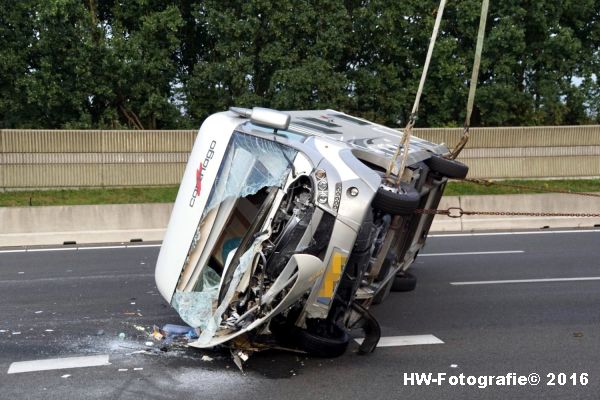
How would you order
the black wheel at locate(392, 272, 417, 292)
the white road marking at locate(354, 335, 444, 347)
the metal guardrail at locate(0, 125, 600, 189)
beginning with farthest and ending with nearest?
the metal guardrail at locate(0, 125, 600, 189)
the black wheel at locate(392, 272, 417, 292)
the white road marking at locate(354, 335, 444, 347)

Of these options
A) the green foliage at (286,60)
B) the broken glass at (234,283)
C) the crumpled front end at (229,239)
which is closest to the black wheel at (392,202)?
the crumpled front end at (229,239)

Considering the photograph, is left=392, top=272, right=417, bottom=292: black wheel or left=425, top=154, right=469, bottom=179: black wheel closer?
left=425, top=154, right=469, bottom=179: black wheel

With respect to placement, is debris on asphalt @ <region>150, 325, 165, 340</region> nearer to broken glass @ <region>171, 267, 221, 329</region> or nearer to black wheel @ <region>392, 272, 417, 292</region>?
broken glass @ <region>171, 267, 221, 329</region>

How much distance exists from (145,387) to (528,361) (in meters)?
3.22

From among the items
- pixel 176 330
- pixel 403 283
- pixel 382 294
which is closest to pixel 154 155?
pixel 403 283

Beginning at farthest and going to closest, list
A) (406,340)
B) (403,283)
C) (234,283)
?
1. (403,283)
2. (406,340)
3. (234,283)

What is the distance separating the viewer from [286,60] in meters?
21.4

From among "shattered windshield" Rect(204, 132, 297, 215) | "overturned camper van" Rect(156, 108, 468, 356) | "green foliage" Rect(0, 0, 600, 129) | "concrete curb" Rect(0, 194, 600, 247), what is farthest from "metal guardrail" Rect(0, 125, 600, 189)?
"shattered windshield" Rect(204, 132, 297, 215)

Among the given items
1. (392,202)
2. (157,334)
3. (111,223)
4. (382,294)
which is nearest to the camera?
(392,202)

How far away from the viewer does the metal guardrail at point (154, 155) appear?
18094 mm

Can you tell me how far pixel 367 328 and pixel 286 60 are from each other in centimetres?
1494

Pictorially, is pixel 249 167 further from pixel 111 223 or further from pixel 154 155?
pixel 154 155

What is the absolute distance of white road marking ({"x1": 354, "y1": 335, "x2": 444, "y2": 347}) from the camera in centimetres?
774

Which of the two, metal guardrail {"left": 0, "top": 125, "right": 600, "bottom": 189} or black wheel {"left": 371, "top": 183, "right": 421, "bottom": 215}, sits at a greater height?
black wheel {"left": 371, "top": 183, "right": 421, "bottom": 215}
